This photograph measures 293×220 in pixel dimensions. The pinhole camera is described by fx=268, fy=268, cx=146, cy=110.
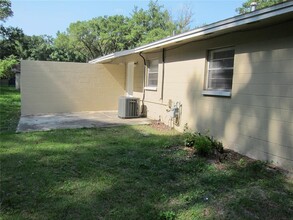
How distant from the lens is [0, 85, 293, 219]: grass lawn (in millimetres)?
2986

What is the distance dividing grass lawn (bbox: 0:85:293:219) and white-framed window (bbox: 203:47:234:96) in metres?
1.56

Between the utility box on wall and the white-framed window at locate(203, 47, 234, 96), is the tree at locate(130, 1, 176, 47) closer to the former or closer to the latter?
the utility box on wall

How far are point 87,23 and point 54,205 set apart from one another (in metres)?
31.5

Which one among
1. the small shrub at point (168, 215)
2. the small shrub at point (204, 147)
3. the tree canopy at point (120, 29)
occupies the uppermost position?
the tree canopy at point (120, 29)

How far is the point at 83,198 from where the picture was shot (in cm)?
327

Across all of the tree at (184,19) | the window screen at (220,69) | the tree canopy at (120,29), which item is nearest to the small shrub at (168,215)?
the window screen at (220,69)

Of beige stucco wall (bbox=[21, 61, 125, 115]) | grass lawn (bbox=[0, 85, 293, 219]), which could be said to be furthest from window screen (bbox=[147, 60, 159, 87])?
grass lawn (bbox=[0, 85, 293, 219])

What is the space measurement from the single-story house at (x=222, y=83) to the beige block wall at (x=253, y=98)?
0.02 metres

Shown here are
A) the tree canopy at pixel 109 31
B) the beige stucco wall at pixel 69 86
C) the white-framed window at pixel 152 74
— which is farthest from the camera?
the tree canopy at pixel 109 31

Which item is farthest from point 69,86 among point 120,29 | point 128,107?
point 120,29

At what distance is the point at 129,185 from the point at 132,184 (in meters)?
0.05

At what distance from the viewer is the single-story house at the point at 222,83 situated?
448 centimetres

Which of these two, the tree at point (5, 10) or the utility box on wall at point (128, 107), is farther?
the tree at point (5, 10)

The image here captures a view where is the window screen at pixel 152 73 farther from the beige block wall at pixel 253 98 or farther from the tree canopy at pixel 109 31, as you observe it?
the tree canopy at pixel 109 31
